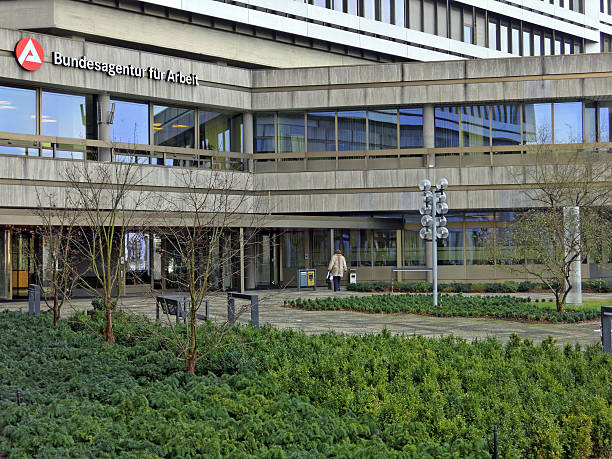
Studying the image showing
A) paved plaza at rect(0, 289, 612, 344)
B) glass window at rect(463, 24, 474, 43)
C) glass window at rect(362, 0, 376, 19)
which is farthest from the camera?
glass window at rect(463, 24, 474, 43)

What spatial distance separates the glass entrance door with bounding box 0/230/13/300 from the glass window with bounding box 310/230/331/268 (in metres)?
13.0

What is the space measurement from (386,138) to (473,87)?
4.52 m

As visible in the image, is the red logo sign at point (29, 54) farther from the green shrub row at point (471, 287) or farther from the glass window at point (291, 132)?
the green shrub row at point (471, 287)

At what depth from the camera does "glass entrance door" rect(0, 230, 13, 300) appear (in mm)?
25797

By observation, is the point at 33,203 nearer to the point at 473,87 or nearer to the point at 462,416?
the point at 473,87

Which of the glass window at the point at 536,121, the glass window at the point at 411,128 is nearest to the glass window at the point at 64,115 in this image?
Result: the glass window at the point at 411,128

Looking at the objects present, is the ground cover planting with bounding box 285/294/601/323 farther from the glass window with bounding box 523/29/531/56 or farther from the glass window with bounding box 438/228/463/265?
the glass window with bounding box 523/29/531/56

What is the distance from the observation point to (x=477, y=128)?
1262 inches

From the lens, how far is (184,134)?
30.8m

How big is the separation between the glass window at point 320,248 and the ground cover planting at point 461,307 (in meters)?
10.4

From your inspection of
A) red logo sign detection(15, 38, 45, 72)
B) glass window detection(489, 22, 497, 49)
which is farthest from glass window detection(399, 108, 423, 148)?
red logo sign detection(15, 38, 45, 72)

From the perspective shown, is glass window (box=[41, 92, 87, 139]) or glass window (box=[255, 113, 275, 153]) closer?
glass window (box=[41, 92, 87, 139])

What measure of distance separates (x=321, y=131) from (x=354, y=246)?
5.59m

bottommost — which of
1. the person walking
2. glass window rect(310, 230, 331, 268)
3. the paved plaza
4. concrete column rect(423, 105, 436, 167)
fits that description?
the paved plaza
